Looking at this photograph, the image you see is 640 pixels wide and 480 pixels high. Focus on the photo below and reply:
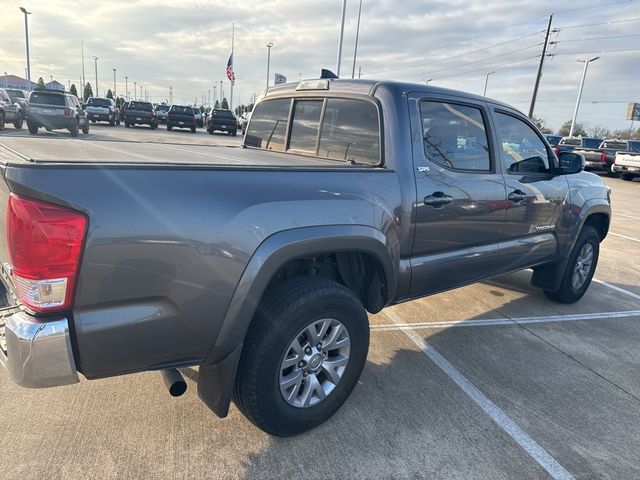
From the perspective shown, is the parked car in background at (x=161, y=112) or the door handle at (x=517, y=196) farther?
the parked car in background at (x=161, y=112)

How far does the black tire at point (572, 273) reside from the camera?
4820 millimetres

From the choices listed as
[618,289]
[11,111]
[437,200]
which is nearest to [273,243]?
[437,200]

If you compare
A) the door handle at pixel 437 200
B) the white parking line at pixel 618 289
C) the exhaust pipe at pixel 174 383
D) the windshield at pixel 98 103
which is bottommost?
the white parking line at pixel 618 289

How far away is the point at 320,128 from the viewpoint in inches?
141

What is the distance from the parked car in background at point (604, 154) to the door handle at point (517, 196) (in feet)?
71.6

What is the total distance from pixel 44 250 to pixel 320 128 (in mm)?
2292

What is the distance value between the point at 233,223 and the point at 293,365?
918 millimetres

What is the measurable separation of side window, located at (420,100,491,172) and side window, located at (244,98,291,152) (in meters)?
1.29

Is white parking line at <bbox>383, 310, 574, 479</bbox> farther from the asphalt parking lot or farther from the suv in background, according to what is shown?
the suv in background

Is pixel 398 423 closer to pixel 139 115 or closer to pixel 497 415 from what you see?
pixel 497 415

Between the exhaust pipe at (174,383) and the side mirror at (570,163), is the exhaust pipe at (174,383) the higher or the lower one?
the lower one

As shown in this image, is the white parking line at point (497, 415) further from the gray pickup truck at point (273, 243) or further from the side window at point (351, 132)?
the side window at point (351, 132)

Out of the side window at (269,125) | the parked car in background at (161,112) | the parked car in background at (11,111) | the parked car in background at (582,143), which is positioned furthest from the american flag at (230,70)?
the side window at (269,125)

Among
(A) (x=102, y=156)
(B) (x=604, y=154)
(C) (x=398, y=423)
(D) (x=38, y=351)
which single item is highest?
(B) (x=604, y=154)
